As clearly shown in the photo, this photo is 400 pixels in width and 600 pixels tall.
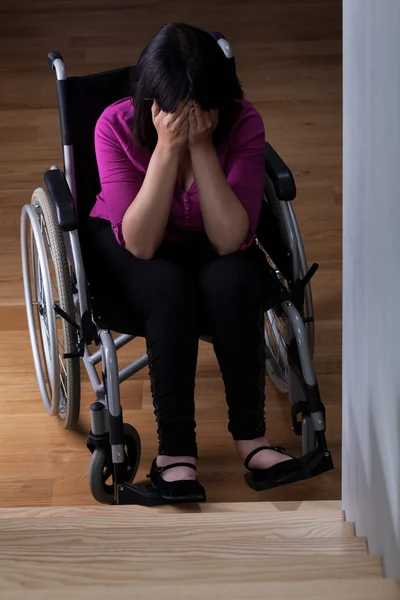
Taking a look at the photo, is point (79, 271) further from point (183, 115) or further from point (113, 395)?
point (183, 115)

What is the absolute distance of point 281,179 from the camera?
1.96 m

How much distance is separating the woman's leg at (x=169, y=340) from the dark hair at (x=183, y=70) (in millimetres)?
325

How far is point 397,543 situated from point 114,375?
0.78m

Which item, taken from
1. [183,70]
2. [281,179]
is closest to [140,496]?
[281,179]

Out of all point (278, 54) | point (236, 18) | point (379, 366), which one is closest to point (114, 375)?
point (379, 366)

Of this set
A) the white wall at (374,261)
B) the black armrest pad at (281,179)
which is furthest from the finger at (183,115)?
the white wall at (374,261)

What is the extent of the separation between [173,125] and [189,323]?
1.25 ft

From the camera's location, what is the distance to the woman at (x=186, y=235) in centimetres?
179

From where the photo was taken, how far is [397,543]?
1.14 metres

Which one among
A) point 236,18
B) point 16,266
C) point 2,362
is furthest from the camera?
point 236,18

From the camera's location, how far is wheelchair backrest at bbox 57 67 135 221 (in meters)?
2.04

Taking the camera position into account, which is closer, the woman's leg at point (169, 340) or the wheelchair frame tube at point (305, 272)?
the woman's leg at point (169, 340)

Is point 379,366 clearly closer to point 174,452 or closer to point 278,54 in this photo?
point 174,452

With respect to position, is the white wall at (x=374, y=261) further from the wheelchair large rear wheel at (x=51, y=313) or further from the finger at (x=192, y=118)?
the wheelchair large rear wheel at (x=51, y=313)
